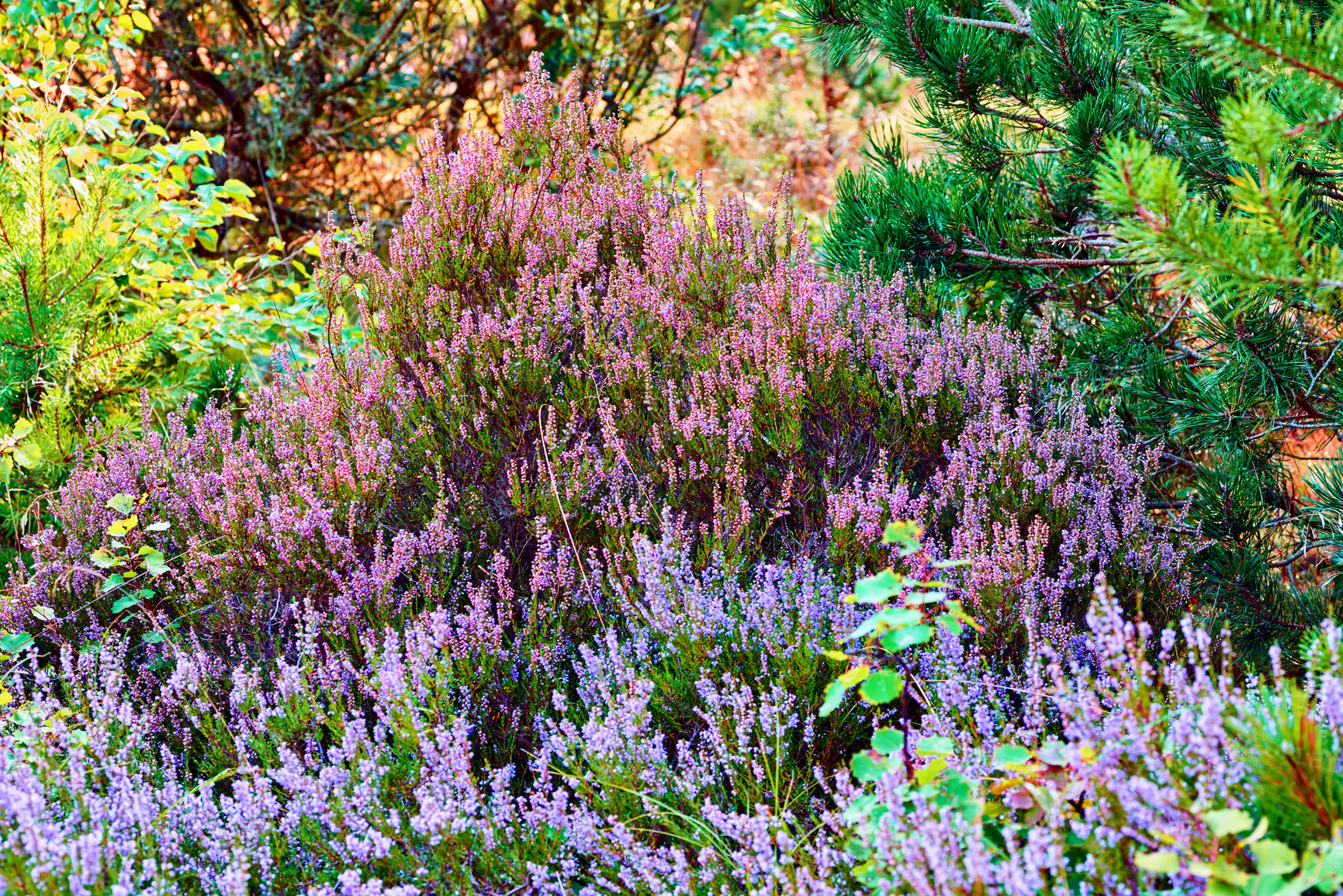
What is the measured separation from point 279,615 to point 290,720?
609mm

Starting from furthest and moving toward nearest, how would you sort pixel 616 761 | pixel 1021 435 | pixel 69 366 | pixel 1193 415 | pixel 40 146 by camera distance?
pixel 69 366 → pixel 40 146 → pixel 1193 415 → pixel 1021 435 → pixel 616 761

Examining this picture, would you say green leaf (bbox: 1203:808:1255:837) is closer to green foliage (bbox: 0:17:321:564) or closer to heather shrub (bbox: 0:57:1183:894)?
heather shrub (bbox: 0:57:1183:894)

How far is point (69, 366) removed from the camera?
11.0 feet

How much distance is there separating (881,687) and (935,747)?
0.13 metres

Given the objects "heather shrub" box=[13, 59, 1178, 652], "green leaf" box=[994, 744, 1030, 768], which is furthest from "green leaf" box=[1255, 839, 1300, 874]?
"heather shrub" box=[13, 59, 1178, 652]

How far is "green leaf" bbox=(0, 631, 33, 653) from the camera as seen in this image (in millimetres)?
2510

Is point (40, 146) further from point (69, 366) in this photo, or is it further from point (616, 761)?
point (616, 761)

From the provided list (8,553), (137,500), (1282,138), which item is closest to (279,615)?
(137,500)

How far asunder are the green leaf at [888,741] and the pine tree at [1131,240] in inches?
39.8

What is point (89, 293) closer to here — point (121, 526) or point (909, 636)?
point (121, 526)

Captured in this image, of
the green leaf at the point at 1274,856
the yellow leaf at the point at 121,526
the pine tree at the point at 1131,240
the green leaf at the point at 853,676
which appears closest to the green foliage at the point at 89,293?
the yellow leaf at the point at 121,526

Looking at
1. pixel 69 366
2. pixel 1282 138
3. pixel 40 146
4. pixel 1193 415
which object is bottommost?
pixel 1193 415

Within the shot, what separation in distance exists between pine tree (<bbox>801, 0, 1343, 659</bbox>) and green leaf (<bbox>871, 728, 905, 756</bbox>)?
1.01 metres

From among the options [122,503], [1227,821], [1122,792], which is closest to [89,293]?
[122,503]
